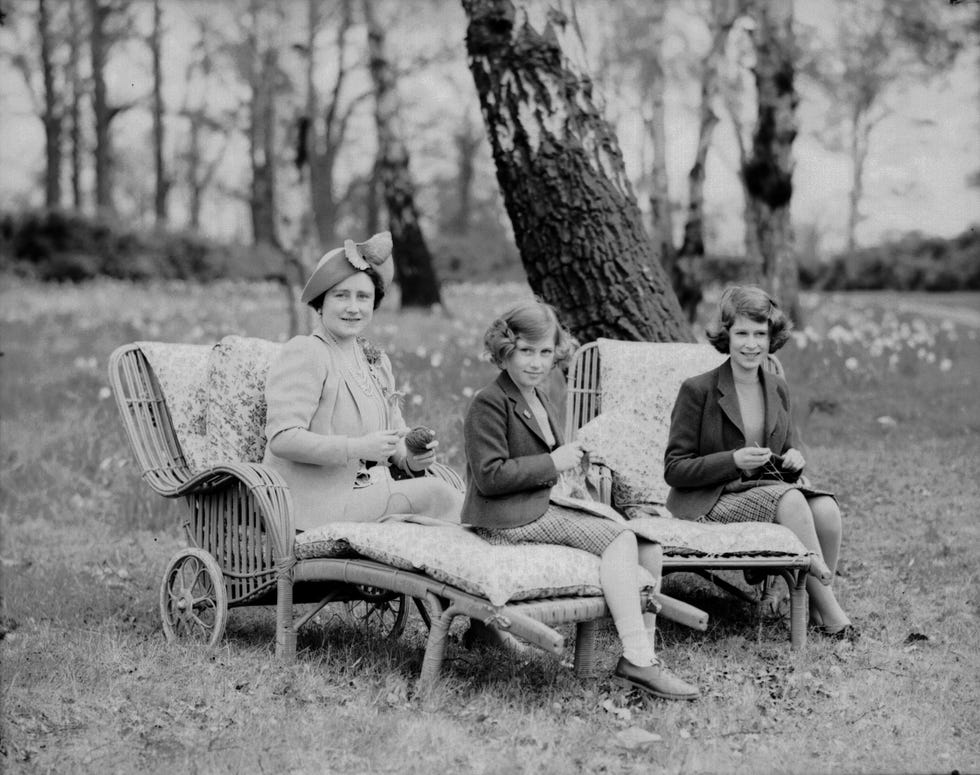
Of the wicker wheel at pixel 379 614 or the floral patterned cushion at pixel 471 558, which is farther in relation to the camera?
the wicker wheel at pixel 379 614

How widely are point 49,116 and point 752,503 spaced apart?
943 inches

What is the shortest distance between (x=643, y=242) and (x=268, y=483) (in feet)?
10.1

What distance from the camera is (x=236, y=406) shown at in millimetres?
4980

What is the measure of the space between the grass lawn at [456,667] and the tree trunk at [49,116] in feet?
56.2

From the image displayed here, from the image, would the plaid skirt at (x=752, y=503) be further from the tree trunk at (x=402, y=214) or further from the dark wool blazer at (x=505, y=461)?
the tree trunk at (x=402, y=214)

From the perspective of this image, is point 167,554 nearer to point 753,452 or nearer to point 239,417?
point 239,417

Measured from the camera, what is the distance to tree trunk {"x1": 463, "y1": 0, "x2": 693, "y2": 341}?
6.56m

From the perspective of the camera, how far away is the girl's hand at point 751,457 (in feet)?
15.5

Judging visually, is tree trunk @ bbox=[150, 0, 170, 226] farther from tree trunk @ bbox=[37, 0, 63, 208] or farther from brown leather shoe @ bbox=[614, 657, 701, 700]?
brown leather shoe @ bbox=[614, 657, 701, 700]

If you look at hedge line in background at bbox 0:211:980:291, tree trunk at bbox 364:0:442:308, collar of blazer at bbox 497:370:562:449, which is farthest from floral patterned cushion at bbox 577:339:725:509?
tree trunk at bbox 364:0:442:308

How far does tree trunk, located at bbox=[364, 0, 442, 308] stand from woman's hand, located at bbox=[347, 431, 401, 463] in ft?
29.3

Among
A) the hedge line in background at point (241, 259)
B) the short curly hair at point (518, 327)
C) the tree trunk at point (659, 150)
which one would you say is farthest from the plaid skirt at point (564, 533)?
the tree trunk at point (659, 150)

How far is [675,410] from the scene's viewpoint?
16.7ft

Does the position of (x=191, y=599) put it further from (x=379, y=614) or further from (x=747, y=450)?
(x=747, y=450)
